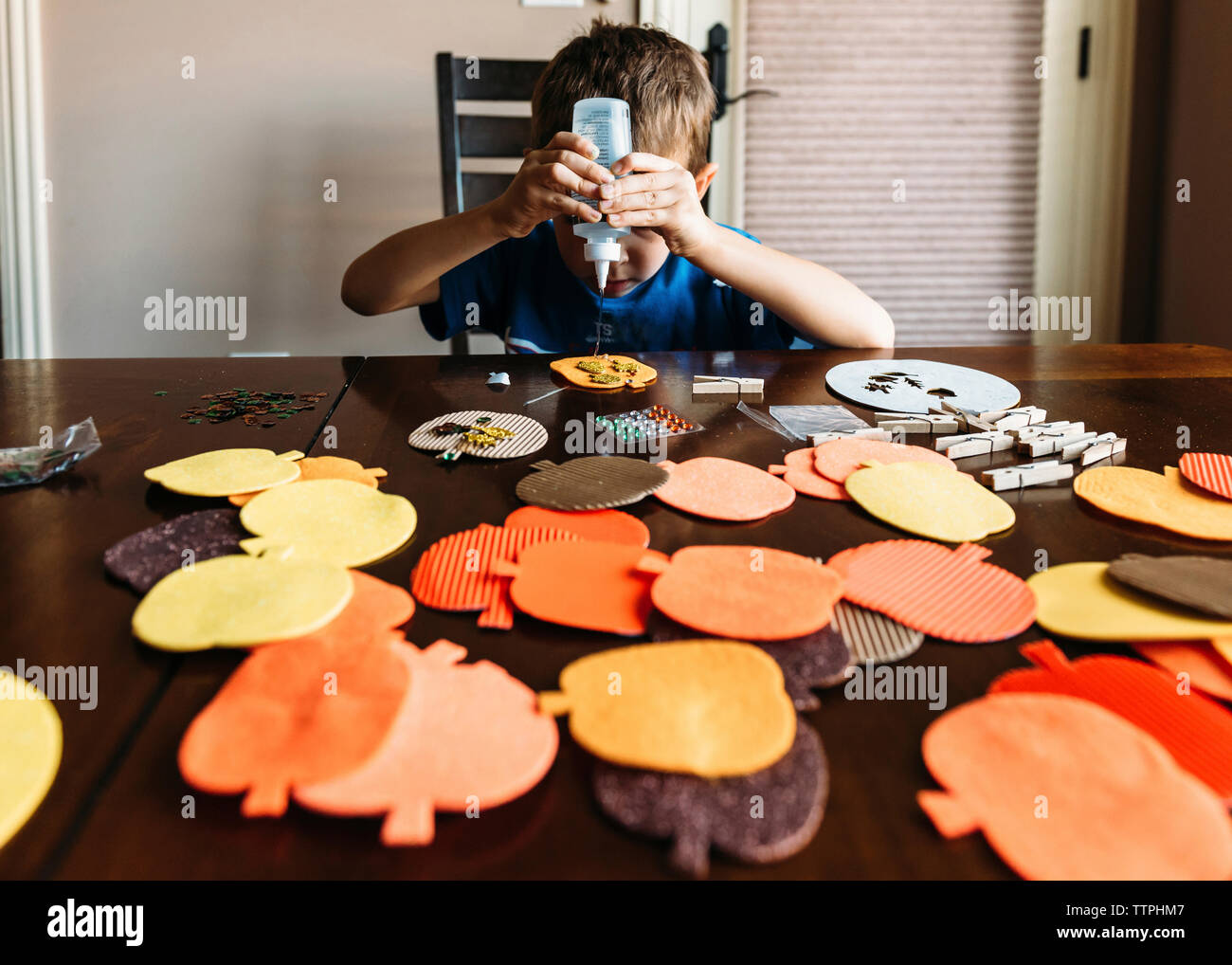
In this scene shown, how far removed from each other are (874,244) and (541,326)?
48.1 inches

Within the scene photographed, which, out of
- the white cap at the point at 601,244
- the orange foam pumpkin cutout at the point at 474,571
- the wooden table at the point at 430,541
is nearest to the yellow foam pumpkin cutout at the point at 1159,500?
the wooden table at the point at 430,541

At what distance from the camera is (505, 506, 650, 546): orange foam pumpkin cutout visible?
49cm

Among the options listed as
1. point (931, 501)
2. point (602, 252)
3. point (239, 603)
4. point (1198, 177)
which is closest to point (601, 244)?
point (602, 252)

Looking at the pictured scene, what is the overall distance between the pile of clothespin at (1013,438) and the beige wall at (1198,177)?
1512mm

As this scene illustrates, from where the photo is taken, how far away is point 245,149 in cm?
187

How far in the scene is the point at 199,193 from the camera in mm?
1896

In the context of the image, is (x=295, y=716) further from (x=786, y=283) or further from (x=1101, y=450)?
(x=786, y=283)

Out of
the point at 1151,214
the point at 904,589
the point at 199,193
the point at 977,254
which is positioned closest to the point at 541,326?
the point at 904,589

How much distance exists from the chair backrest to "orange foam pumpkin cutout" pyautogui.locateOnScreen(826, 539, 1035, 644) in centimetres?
128

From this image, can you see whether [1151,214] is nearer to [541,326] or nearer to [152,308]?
[541,326]

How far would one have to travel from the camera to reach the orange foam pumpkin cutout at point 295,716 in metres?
0.28

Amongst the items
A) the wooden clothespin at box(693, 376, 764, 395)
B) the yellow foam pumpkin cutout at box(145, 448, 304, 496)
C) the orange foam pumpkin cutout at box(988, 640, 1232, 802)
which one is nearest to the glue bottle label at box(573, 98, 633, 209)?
the wooden clothespin at box(693, 376, 764, 395)

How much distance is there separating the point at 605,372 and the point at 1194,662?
57cm
